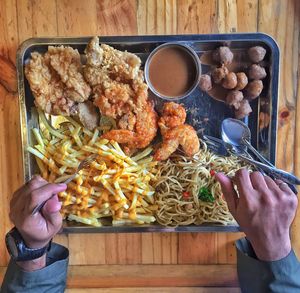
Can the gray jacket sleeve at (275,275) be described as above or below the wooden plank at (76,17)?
below

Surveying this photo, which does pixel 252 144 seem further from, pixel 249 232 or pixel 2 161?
pixel 2 161

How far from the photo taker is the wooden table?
2.38 m

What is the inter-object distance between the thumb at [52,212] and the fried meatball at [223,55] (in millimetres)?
1254

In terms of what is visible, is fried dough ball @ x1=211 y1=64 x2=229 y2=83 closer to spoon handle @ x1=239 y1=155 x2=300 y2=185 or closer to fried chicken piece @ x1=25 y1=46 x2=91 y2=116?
spoon handle @ x1=239 y1=155 x2=300 y2=185

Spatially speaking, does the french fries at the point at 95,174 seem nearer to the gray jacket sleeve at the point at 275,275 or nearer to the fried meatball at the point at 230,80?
the fried meatball at the point at 230,80

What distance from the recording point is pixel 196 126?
2.43 m

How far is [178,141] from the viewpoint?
91.6 inches

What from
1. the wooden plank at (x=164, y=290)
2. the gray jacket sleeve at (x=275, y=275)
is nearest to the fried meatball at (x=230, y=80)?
the gray jacket sleeve at (x=275, y=275)

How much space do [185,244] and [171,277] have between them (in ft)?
0.75

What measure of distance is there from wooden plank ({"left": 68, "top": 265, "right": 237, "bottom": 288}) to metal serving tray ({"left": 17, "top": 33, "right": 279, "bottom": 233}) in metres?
0.30

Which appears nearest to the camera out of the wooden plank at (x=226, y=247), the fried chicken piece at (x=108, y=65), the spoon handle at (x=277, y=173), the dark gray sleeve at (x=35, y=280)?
the dark gray sleeve at (x=35, y=280)

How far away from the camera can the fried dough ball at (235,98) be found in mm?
2330

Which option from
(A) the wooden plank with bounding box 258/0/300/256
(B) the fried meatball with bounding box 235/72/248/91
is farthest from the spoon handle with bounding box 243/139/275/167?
(B) the fried meatball with bounding box 235/72/248/91

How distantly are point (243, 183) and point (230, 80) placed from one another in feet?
2.78
